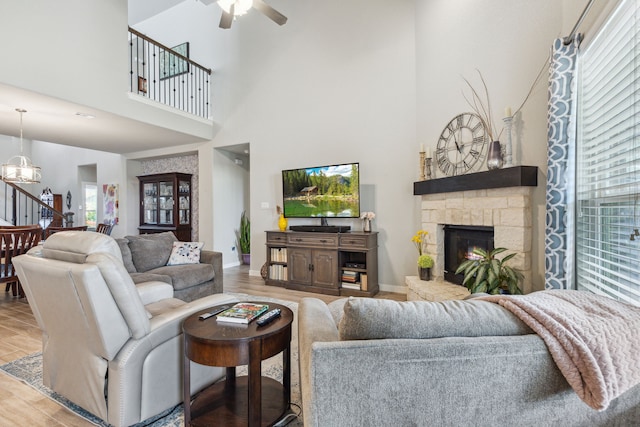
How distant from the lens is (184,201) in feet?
20.6

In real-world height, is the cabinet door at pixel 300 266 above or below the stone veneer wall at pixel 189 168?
below

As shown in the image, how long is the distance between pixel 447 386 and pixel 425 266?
2.73 m

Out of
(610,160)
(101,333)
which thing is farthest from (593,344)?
(101,333)

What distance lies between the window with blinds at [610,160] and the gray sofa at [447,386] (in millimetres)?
1033

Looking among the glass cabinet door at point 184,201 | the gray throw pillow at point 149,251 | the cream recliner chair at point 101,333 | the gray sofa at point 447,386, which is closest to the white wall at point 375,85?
the glass cabinet door at point 184,201

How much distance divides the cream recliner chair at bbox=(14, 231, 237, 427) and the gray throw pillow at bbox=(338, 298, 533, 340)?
114 cm

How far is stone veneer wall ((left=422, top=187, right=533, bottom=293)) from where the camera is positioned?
8.32ft

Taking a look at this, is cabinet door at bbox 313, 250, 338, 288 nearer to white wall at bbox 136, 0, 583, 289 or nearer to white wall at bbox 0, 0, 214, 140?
white wall at bbox 136, 0, 583, 289

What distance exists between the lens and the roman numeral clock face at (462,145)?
308 centimetres

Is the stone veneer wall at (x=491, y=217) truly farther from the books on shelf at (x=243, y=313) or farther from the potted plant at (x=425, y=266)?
the books on shelf at (x=243, y=313)

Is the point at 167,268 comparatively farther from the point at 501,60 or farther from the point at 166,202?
the point at 501,60

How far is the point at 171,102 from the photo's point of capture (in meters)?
6.41

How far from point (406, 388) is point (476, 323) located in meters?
0.30

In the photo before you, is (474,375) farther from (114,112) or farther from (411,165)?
(114,112)
